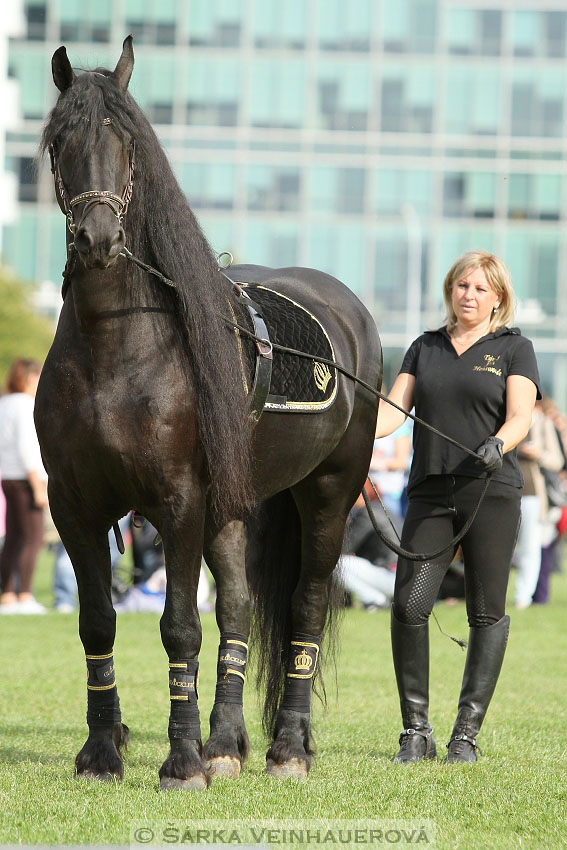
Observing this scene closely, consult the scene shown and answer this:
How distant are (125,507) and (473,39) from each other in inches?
1832

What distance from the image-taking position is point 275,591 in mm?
6070

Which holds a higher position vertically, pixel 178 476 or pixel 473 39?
pixel 473 39

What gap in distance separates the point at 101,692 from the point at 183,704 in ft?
1.53

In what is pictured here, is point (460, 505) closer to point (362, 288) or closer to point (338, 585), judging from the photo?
point (338, 585)

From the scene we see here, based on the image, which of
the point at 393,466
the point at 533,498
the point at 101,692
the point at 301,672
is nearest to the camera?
the point at 101,692

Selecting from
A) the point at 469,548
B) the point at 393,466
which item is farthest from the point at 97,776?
the point at 393,466

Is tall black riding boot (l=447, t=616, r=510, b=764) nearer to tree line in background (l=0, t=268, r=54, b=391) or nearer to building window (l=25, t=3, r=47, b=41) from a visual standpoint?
tree line in background (l=0, t=268, r=54, b=391)

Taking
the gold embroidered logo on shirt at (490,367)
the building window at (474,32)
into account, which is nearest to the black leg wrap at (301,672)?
the gold embroidered logo on shirt at (490,367)

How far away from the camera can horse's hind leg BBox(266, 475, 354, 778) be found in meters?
5.70

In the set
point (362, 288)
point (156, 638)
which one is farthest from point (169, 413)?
point (362, 288)

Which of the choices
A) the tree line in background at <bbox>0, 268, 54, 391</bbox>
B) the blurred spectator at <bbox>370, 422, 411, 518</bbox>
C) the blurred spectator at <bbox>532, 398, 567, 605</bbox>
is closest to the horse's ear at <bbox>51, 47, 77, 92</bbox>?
the blurred spectator at <bbox>370, 422, 411, 518</bbox>

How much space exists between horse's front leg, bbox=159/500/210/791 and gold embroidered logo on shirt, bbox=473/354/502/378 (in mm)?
1830

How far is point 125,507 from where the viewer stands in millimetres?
4910

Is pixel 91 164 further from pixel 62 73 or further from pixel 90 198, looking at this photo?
pixel 62 73
